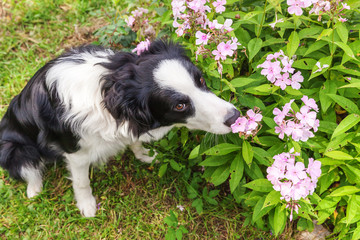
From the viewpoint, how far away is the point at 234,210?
9.95 feet

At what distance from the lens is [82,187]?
9.81 ft

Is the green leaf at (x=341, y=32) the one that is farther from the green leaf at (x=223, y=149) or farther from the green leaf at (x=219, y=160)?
the green leaf at (x=219, y=160)

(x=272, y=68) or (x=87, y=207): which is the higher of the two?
(x=272, y=68)

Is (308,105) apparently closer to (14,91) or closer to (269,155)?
(269,155)

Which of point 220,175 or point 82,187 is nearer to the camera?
point 220,175

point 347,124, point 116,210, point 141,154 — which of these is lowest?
point 116,210

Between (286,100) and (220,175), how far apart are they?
0.77 meters

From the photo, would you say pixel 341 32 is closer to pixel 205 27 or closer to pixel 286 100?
pixel 286 100

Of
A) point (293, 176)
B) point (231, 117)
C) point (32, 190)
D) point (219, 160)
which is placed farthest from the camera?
point (32, 190)

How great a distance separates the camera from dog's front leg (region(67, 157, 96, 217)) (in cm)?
274

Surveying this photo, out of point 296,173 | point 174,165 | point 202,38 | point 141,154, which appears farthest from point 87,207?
point 296,173

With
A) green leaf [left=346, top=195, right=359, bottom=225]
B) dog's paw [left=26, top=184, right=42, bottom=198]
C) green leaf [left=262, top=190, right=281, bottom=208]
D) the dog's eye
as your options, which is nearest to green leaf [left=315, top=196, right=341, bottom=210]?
green leaf [left=346, top=195, right=359, bottom=225]

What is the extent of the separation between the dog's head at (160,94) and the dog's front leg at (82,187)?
0.76 metres

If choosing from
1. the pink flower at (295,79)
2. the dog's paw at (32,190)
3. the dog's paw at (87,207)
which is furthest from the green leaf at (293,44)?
the dog's paw at (32,190)
